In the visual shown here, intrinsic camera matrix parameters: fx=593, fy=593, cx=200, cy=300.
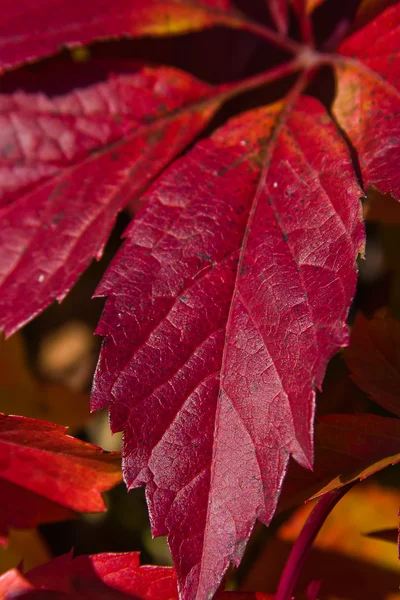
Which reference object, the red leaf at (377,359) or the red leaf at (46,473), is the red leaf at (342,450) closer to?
the red leaf at (377,359)

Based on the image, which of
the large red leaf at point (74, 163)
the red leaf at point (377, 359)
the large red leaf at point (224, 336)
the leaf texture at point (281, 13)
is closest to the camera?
the large red leaf at point (224, 336)

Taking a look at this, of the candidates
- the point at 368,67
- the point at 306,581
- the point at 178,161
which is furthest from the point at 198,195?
the point at 306,581

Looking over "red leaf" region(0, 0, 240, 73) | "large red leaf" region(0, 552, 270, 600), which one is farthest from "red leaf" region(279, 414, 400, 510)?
"red leaf" region(0, 0, 240, 73)

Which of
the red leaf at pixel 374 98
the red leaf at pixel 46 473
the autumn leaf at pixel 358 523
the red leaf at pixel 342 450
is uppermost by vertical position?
the red leaf at pixel 374 98

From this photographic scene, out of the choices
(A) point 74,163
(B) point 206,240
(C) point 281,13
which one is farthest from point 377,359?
(C) point 281,13

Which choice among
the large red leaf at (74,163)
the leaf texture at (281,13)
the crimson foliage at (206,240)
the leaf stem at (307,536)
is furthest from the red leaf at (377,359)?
the leaf texture at (281,13)

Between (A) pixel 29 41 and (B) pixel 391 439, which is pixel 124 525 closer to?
(B) pixel 391 439
